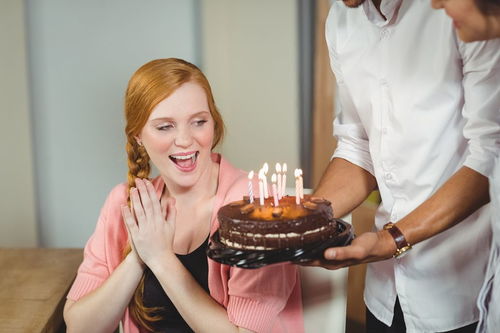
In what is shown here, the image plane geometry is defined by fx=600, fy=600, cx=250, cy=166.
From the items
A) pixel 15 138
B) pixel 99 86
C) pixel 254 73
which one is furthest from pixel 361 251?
pixel 15 138

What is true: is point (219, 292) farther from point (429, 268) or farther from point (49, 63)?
point (49, 63)

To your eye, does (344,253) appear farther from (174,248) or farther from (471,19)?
(174,248)

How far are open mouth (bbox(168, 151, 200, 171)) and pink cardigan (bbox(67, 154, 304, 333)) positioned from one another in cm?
10

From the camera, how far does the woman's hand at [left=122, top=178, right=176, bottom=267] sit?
63.3 inches

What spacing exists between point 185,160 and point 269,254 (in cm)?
56

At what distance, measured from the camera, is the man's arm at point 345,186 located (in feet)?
5.50

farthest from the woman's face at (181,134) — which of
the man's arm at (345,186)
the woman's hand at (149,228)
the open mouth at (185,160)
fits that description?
the man's arm at (345,186)

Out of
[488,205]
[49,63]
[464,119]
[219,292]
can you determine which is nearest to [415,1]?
[464,119]

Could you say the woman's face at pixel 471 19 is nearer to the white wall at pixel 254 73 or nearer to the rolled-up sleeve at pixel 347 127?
the rolled-up sleeve at pixel 347 127

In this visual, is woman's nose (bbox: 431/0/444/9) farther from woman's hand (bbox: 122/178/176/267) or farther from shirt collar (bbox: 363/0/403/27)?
→ woman's hand (bbox: 122/178/176/267)

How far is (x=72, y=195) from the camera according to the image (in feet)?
8.70

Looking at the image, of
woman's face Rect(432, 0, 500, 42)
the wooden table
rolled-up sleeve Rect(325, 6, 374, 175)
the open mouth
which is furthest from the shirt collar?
the wooden table

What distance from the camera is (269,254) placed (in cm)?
123

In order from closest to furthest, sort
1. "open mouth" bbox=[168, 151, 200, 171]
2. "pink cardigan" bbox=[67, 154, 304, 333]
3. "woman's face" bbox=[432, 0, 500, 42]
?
"woman's face" bbox=[432, 0, 500, 42] → "pink cardigan" bbox=[67, 154, 304, 333] → "open mouth" bbox=[168, 151, 200, 171]
